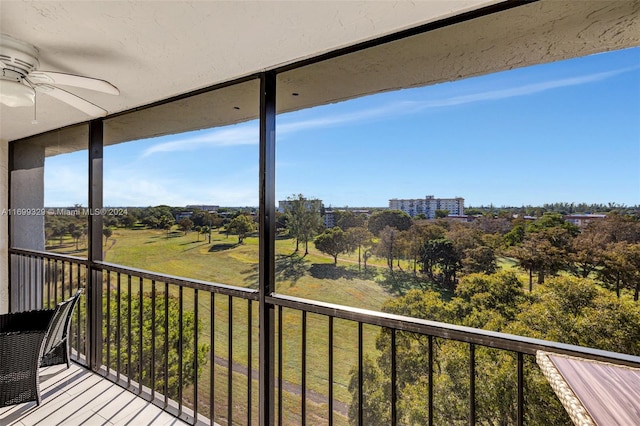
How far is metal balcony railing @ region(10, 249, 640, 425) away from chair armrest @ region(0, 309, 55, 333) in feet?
0.98

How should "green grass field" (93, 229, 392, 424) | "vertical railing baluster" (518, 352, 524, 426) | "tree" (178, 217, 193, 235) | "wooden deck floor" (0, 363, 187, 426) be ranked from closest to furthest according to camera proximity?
"vertical railing baluster" (518, 352, 524, 426) < "wooden deck floor" (0, 363, 187, 426) < "green grass field" (93, 229, 392, 424) < "tree" (178, 217, 193, 235)

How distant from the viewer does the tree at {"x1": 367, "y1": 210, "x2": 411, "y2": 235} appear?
347 centimetres

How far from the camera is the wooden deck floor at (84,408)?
6.56ft

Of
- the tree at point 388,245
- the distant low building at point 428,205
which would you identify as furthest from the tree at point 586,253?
the tree at point 388,245

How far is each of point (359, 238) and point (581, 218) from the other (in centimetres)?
205

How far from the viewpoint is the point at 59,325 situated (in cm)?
238

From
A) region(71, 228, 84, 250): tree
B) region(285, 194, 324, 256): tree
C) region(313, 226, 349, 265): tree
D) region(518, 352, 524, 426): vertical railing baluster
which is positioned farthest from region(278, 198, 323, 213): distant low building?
region(518, 352, 524, 426): vertical railing baluster

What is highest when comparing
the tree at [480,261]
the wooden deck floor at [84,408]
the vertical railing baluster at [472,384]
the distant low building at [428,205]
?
the distant low building at [428,205]

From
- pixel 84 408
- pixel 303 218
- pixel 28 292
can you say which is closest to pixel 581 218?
pixel 303 218

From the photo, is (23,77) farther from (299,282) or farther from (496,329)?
(496,329)

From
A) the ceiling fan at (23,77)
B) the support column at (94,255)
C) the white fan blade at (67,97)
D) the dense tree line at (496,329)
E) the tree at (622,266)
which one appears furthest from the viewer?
the support column at (94,255)

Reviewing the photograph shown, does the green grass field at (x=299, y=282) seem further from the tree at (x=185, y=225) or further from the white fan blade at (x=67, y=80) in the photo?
the white fan blade at (x=67, y=80)

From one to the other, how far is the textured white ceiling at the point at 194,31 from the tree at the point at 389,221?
7.43ft

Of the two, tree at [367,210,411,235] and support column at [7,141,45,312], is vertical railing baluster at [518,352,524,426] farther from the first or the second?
support column at [7,141,45,312]
